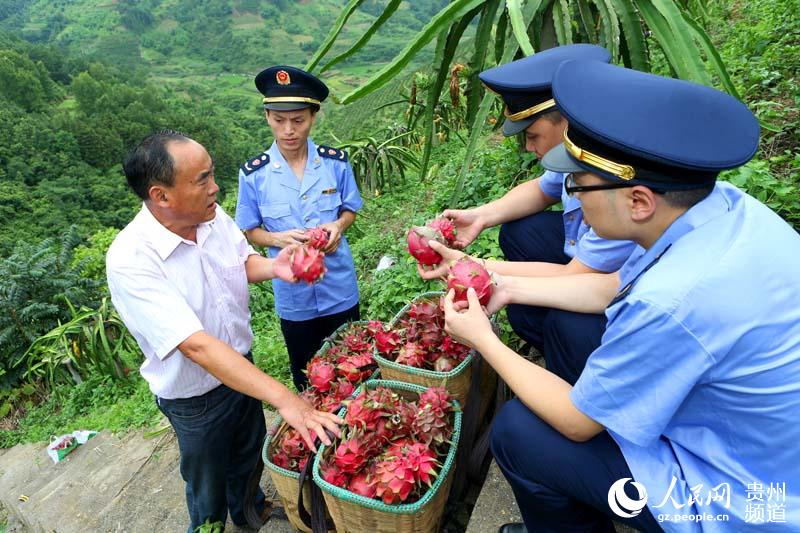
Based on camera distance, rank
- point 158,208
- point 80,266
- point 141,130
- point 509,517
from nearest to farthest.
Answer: point 509,517 < point 158,208 < point 80,266 < point 141,130

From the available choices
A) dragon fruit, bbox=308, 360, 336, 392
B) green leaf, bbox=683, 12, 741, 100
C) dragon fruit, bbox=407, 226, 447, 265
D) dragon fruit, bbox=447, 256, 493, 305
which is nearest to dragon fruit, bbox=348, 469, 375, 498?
dragon fruit, bbox=308, 360, 336, 392

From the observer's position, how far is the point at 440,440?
66.4 inches

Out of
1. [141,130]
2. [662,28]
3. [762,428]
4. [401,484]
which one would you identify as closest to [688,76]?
[662,28]

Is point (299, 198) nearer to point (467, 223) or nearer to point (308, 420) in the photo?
point (467, 223)

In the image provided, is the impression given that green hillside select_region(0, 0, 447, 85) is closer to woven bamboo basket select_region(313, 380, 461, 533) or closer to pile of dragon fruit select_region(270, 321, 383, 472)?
pile of dragon fruit select_region(270, 321, 383, 472)

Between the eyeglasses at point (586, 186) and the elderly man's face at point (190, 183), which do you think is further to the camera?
the elderly man's face at point (190, 183)

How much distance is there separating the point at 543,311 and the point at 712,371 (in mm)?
1016

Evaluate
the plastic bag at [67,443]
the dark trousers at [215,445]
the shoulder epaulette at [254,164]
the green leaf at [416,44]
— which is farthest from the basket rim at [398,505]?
the plastic bag at [67,443]

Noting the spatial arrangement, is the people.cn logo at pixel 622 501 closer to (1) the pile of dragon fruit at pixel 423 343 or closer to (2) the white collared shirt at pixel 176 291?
(1) the pile of dragon fruit at pixel 423 343

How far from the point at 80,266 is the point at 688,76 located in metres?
8.24

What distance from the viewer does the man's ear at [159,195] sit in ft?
6.18

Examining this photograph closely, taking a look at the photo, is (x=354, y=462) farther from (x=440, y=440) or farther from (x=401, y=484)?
(x=440, y=440)

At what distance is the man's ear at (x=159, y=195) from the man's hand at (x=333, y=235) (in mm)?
838

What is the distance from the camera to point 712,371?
1.15m
